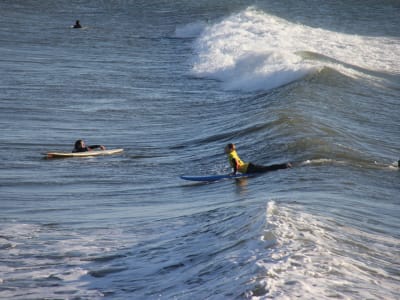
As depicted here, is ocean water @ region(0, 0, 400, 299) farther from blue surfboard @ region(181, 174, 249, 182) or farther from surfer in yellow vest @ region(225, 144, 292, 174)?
surfer in yellow vest @ region(225, 144, 292, 174)

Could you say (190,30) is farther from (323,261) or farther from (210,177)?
(323,261)

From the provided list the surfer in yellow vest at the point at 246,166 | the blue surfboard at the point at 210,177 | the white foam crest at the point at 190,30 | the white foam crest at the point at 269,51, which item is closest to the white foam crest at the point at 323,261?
the surfer in yellow vest at the point at 246,166

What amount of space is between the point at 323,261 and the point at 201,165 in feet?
33.5

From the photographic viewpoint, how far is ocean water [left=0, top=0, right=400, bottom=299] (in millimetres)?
10062

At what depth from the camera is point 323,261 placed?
9.64 metres

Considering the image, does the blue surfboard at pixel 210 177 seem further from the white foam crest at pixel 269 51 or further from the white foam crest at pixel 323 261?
the white foam crest at pixel 269 51

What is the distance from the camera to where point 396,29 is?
159 feet

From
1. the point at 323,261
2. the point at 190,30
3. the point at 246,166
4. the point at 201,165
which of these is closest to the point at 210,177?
the point at 246,166

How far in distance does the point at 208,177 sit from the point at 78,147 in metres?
4.03

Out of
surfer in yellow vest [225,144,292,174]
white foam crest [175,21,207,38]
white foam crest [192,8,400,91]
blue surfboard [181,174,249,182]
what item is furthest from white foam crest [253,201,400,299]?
white foam crest [175,21,207,38]

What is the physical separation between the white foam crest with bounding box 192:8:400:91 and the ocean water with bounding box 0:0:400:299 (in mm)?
134

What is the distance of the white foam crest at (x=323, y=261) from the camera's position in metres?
8.73

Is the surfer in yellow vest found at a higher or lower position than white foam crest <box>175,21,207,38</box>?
lower

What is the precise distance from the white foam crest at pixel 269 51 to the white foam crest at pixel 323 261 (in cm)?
1784
